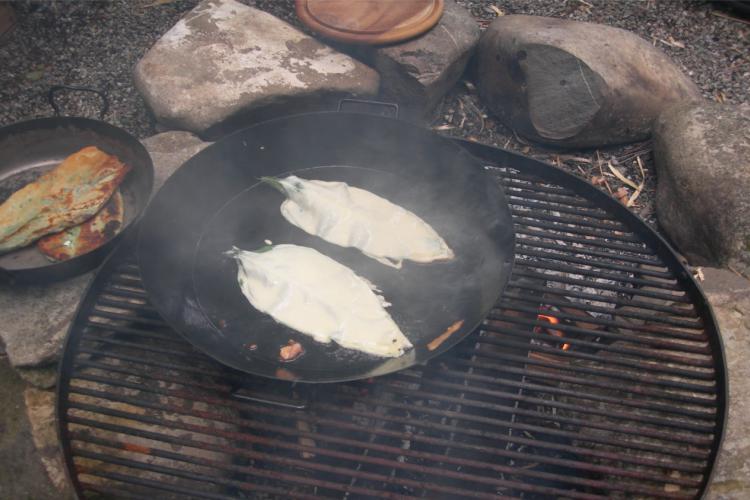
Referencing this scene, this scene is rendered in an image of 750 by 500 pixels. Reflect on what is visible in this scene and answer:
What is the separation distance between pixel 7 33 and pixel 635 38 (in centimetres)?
593

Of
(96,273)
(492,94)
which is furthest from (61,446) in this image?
(492,94)

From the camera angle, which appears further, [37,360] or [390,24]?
[390,24]

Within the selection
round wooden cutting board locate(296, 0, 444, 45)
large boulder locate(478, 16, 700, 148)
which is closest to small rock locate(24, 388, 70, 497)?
round wooden cutting board locate(296, 0, 444, 45)

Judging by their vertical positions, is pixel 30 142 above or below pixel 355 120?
below

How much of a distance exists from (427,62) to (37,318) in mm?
3341

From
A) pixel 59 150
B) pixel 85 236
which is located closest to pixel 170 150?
pixel 59 150

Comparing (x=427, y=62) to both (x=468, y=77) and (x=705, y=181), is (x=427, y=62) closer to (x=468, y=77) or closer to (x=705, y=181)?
(x=468, y=77)

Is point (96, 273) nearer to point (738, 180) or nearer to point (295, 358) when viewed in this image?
point (295, 358)

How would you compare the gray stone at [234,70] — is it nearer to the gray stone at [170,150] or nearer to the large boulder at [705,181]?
the gray stone at [170,150]

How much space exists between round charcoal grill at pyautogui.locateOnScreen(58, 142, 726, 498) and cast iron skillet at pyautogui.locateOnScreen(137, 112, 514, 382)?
0.20 metres

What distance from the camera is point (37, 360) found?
9.55ft

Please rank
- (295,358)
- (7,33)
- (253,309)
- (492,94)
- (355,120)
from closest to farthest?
1. (295,358)
2. (253,309)
3. (355,120)
4. (492,94)
5. (7,33)

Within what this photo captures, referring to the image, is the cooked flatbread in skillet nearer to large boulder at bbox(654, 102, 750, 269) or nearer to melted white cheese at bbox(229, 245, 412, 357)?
melted white cheese at bbox(229, 245, 412, 357)

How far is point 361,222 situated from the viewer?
126 inches
